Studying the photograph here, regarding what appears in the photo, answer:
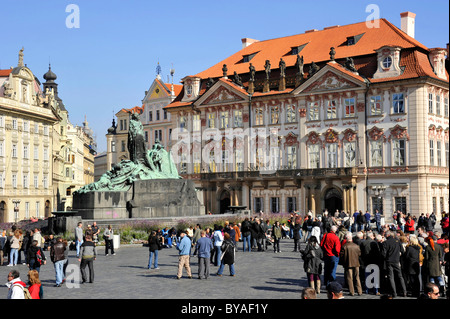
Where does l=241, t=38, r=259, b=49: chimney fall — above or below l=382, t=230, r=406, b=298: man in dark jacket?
above

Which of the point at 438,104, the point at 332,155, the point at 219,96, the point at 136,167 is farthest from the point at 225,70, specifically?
the point at 136,167

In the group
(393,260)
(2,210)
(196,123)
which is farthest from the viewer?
(2,210)

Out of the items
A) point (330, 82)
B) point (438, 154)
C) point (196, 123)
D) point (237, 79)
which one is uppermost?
point (237, 79)

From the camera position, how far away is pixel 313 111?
58812mm

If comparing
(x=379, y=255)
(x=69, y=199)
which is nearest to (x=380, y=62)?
(x=379, y=255)

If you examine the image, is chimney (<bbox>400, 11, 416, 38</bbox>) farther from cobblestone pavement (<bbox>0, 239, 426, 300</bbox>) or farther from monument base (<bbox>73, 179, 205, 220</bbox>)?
cobblestone pavement (<bbox>0, 239, 426, 300</bbox>)

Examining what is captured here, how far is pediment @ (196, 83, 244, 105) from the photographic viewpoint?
63562mm

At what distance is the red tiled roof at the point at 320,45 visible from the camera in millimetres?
56688

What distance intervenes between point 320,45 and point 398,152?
43.7 feet

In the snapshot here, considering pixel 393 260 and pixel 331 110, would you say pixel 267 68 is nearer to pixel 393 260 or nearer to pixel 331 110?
pixel 331 110

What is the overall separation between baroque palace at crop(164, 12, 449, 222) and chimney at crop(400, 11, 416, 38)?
3.7 inches

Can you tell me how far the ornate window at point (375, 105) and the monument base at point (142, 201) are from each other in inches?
894

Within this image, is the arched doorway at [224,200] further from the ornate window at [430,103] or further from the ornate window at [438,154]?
the ornate window at [430,103]

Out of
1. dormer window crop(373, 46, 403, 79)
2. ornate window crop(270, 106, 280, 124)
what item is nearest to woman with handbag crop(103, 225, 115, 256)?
dormer window crop(373, 46, 403, 79)
